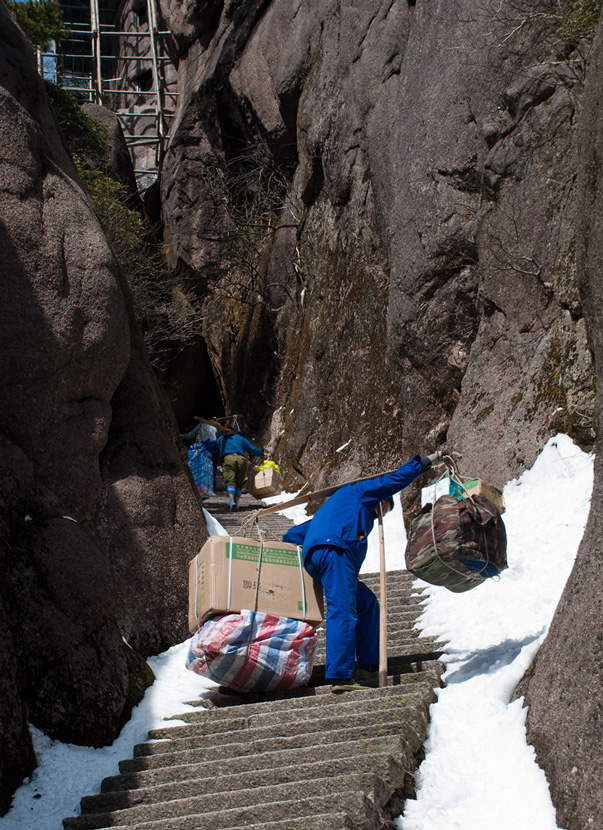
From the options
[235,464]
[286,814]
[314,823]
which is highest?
[314,823]

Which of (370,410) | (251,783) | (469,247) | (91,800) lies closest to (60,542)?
(91,800)

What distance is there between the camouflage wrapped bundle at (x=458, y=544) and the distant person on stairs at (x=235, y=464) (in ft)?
27.9


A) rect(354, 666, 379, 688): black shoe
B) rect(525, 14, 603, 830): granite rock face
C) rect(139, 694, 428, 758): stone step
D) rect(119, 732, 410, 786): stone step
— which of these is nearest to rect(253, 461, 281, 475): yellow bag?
rect(354, 666, 379, 688): black shoe

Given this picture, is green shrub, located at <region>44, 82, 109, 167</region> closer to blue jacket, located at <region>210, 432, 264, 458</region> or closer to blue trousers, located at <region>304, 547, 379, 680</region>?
blue jacket, located at <region>210, 432, 264, 458</region>

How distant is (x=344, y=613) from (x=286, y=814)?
1965 mm

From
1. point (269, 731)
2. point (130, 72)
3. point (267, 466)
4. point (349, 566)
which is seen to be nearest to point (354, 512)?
point (349, 566)

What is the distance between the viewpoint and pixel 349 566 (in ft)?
18.0

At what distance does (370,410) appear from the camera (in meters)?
12.8

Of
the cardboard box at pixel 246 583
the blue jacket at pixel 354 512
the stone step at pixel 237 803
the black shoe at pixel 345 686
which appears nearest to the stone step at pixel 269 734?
the black shoe at pixel 345 686

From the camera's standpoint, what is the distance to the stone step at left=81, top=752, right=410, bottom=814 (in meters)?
3.69

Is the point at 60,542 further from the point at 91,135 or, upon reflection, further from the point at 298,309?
the point at 91,135

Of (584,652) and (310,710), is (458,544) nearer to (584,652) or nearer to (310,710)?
(310,710)

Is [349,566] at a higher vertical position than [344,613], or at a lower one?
higher

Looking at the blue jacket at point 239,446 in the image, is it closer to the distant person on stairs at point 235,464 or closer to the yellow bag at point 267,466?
the distant person on stairs at point 235,464
